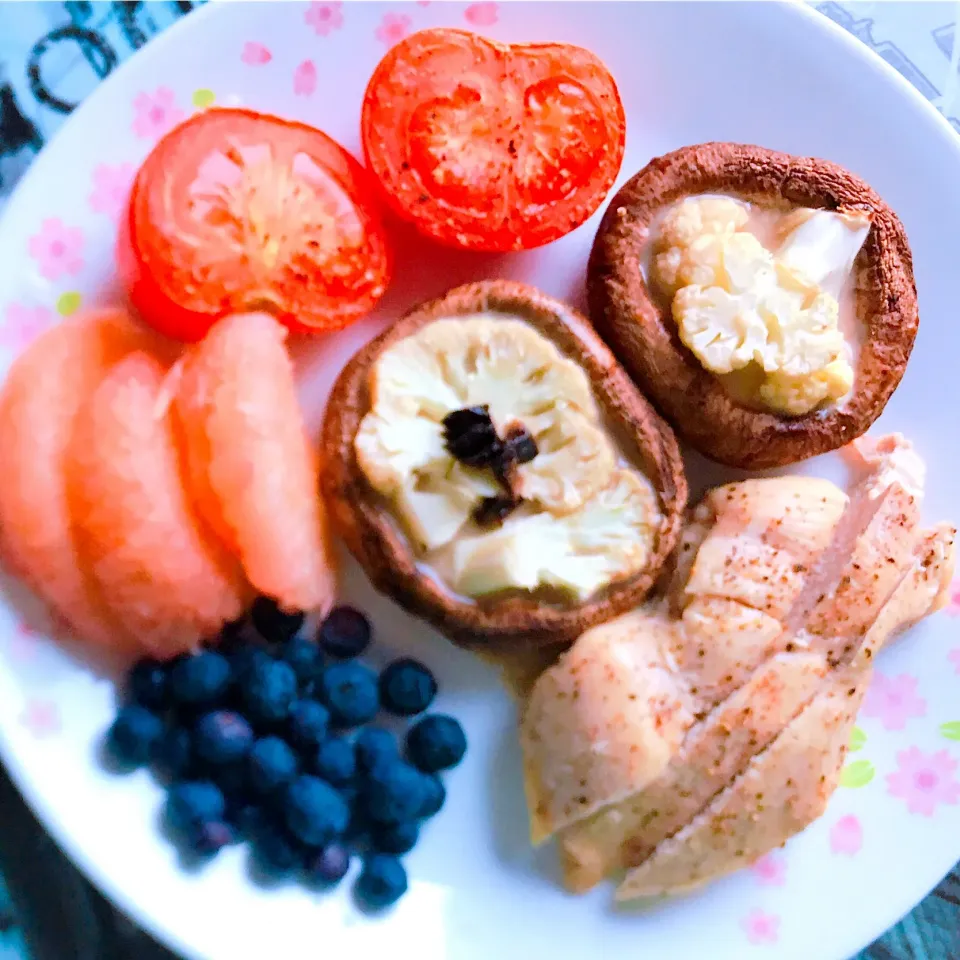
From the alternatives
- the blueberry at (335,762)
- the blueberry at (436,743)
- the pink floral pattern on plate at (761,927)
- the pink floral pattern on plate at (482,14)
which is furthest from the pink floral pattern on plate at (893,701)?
the pink floral pattern on plate at (482,14)

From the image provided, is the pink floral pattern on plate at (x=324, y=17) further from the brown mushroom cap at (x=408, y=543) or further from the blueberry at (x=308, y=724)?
the blueberry at (x=308, y=724)

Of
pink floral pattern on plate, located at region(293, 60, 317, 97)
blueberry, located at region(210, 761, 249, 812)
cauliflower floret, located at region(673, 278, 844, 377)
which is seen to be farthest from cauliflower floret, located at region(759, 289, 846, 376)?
blueberry, located at region(210, 761, 249, 812)

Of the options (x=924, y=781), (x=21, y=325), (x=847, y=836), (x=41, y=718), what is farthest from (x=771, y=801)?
(x=21, y=325)

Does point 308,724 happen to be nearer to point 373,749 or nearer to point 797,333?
point 373,749

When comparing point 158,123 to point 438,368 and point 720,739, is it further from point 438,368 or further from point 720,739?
point 720,739

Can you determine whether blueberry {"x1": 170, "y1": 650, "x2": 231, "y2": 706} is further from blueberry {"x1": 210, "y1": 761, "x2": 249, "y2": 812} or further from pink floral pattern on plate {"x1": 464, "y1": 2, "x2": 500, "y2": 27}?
pink floral pattern on plate {"x1": 464, "y1": 2, "x2": 500, "y2": 27}

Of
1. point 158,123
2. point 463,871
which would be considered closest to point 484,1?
point 158,123
